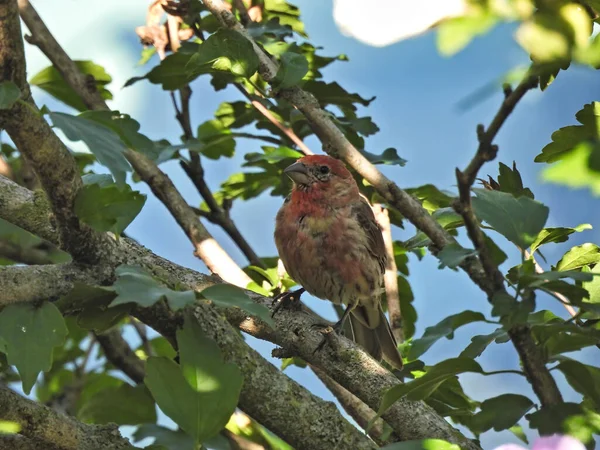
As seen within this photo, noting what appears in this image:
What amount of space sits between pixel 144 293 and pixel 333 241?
2654 millimetres

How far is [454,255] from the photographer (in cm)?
165

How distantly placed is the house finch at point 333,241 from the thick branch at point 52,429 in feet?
5.75

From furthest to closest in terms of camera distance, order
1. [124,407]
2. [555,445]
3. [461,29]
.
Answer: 1. [124,407]
2. [555,445]
3. [461,29]

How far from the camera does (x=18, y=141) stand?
5.91 feet

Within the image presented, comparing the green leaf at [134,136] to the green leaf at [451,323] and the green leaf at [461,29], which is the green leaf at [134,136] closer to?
the green leaf at [451,323]

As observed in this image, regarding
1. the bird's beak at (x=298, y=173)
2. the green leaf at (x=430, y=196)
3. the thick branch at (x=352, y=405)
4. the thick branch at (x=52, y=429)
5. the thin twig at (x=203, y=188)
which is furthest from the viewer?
the thin twig at (x=203, y=188)

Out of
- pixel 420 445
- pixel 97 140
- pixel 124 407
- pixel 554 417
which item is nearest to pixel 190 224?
pixel 124 407

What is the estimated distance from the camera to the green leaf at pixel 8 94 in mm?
1556

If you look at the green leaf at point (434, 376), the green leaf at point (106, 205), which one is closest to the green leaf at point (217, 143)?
the green leaf at point (106, 205)

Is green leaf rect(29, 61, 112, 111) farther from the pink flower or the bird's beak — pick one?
the pink flower

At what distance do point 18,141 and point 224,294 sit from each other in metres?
0.58

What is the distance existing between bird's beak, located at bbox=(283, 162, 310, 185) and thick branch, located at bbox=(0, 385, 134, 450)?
2.03 metres

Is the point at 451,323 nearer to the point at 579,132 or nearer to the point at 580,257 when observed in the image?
the point at 579,132

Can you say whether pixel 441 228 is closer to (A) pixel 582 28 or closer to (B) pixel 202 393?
(B) pixel 202 393
